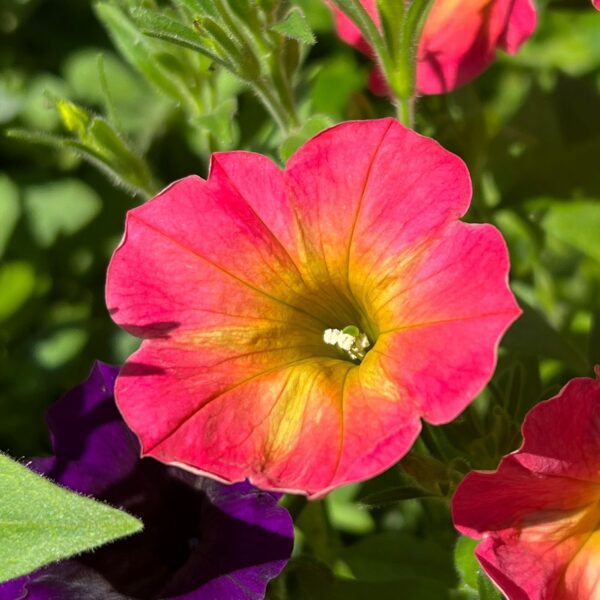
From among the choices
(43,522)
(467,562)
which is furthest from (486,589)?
(43,522)

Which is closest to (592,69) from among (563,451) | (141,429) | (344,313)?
(344,313)

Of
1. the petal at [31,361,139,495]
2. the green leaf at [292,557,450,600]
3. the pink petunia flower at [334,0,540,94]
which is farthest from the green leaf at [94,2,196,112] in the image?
the green leaf at [292,557,450,600]

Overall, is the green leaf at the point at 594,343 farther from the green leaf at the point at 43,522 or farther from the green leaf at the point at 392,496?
the green leaf at the point at 43,522

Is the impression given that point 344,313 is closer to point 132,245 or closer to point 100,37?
point 132,245

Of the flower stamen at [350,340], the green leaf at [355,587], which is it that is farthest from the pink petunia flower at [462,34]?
the green leaf at [355,587]

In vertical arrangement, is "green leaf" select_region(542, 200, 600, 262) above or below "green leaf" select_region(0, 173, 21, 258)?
below

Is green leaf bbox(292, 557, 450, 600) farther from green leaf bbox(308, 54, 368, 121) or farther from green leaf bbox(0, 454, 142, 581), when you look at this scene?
green leaf bbox(308, 54, 368, 121)
